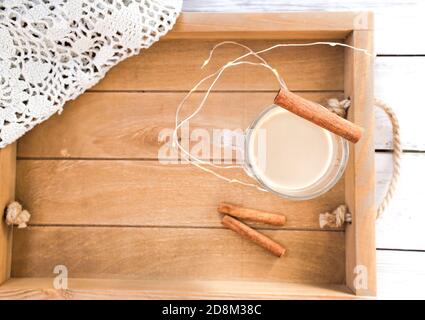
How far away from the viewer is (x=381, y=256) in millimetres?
735

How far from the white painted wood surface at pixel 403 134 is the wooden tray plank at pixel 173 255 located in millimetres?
105

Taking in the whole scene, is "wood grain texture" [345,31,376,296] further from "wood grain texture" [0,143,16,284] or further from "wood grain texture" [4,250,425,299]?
"wood grain texture" [0,143,16,284]

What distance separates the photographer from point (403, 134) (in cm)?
74

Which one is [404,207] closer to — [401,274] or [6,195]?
[401,274]

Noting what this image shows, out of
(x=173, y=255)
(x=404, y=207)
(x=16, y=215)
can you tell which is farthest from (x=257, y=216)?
(x=16, y=215)

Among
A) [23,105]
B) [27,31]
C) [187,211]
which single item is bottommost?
[187,211]

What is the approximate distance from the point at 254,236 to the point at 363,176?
176mm

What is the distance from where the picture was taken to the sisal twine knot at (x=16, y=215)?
0.68 meters

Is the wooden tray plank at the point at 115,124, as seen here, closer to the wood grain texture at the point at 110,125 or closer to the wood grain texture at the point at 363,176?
the wood grain texture at the point at 110,125

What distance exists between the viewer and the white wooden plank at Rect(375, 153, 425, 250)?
73 cm

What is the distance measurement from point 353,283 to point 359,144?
0.63ft

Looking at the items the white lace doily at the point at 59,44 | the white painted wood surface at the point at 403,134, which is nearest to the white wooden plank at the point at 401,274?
the white painted wood surface at the point at 403,134

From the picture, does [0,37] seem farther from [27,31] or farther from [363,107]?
[363,107]

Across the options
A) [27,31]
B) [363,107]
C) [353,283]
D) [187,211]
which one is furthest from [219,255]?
[27,31]
